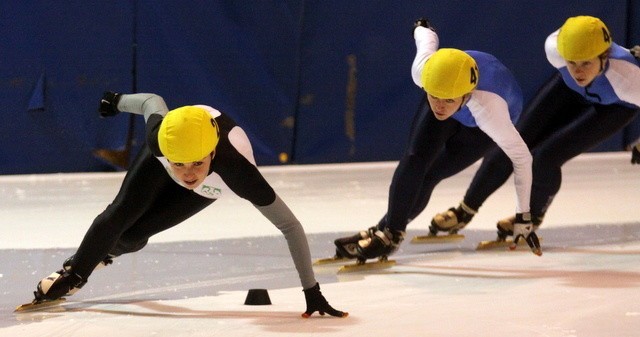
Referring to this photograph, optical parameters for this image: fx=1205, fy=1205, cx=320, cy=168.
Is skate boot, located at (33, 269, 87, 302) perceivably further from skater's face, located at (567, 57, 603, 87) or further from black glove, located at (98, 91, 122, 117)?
skater's face, located at (567, 57, 603, 87)

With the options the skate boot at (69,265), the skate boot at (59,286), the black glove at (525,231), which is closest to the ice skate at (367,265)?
the black glove at (525,231)

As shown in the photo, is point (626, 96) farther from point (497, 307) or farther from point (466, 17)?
point (466, 17)

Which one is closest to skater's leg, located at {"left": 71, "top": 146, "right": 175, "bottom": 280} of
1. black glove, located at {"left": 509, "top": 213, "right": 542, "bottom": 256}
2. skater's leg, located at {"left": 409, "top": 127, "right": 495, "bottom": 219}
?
black glove, located at {"left": 509, "top": 213, "right": 542, "bottom": 256}

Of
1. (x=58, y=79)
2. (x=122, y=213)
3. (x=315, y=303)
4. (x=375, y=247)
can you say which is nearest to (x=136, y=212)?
(x=122, y=213)

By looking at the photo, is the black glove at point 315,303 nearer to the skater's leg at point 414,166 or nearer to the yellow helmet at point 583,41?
the skater's leg at point 414,166

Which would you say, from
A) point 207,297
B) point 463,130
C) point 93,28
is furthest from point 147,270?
point 93,28

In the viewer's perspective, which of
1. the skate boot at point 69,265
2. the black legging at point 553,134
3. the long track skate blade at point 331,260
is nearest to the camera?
the skate boot at point 69,265

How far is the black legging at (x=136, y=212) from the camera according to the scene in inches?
163

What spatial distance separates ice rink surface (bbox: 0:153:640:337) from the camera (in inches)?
159

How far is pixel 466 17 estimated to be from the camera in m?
9.60

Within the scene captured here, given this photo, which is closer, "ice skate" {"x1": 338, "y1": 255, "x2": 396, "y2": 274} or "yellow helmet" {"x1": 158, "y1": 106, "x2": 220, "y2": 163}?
"yellow helmet" {"x1": 158, "y1": 106, "x2": 220, "y2": 163}

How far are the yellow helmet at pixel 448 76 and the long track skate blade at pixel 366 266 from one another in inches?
34.5

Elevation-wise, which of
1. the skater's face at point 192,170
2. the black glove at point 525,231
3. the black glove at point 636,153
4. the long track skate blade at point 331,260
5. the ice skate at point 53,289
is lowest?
the long track skate blade at point 331,260

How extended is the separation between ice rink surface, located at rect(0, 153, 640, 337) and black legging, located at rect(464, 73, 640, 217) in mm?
326
